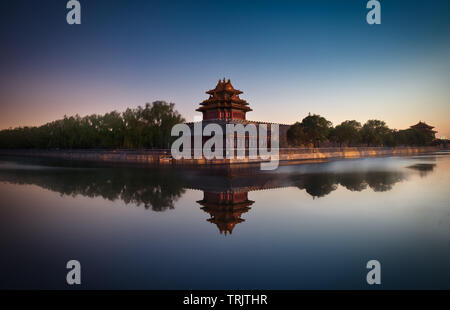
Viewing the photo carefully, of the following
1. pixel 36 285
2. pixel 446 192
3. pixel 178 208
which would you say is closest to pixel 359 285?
pixel 36 285

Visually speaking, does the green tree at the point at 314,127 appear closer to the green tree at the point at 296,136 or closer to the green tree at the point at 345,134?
the green tree at the point at 296,136

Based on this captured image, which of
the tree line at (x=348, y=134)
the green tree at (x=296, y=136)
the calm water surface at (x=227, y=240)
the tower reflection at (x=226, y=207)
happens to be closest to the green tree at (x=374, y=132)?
the tree line at (x=348, y=134)

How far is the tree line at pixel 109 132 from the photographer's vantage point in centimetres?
4812

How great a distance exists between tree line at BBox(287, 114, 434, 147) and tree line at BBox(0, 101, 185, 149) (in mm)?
26306

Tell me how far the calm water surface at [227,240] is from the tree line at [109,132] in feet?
113

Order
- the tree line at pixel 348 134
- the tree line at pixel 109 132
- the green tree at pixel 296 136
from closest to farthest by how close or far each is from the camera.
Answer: the tree line at pixel 109 132 < the green tree at pixel 296 136 < the tree line at pixel 348 134

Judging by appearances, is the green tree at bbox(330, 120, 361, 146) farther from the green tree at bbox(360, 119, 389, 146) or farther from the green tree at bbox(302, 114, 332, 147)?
the green tree at bbox(302, 114, 332, 147)

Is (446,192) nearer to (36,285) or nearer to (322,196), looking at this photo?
(322,196)

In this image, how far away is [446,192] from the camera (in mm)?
15188

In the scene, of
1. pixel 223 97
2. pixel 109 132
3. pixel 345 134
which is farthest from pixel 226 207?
pixel 345 134

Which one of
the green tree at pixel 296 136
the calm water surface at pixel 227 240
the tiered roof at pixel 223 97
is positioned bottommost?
the calm water surface at pixel 227 240

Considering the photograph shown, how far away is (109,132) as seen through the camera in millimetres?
60406

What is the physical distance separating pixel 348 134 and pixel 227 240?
220 ft

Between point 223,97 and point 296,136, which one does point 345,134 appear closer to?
point 296,136
